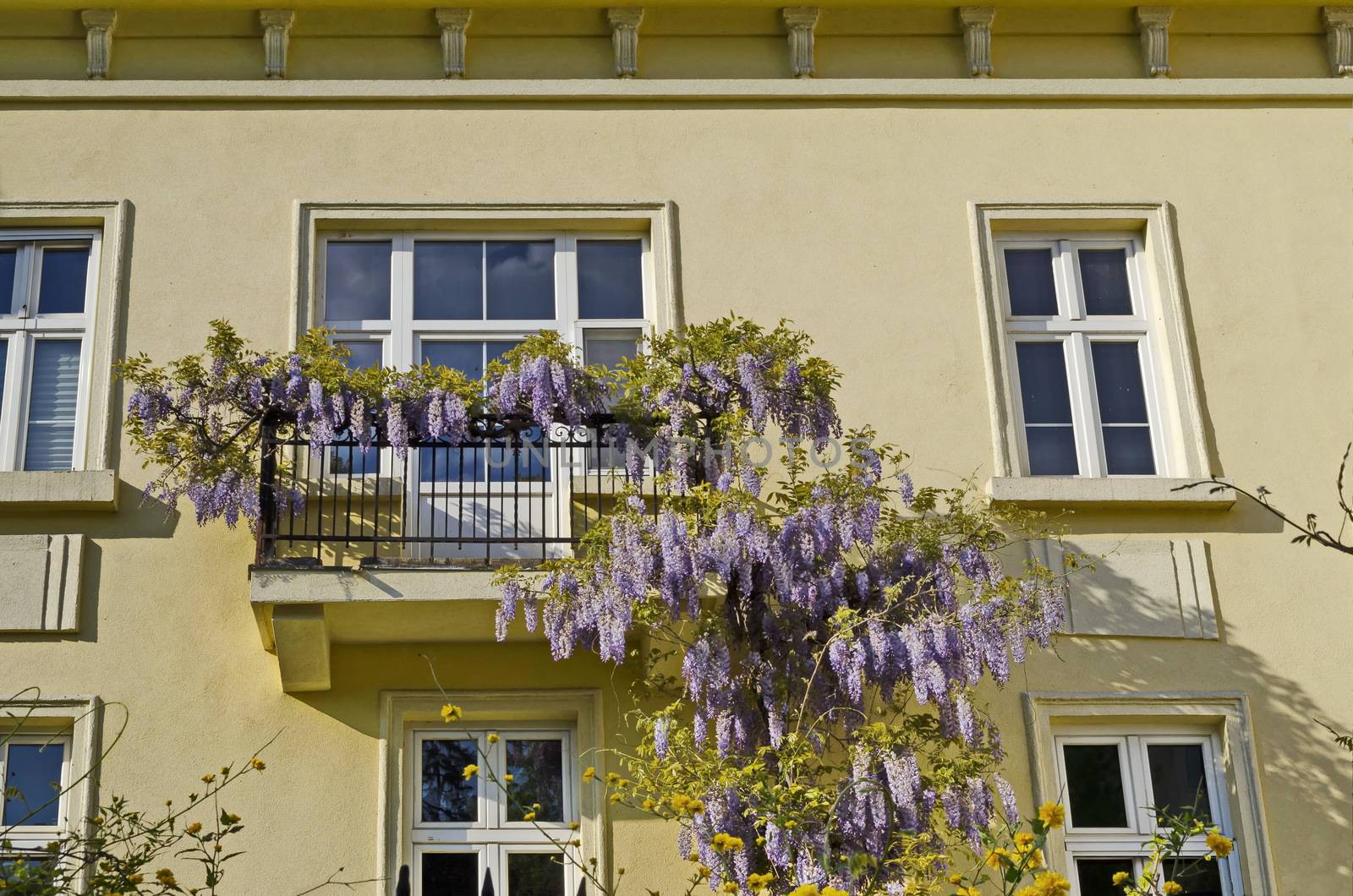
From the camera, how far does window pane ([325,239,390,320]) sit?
1003 cm

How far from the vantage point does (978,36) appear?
35.2 feet

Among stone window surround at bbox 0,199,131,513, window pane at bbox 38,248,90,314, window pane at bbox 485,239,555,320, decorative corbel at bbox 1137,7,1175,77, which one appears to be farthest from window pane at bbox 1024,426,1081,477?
window pane at bbox 38,248,90,314

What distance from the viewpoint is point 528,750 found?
918 centimetres

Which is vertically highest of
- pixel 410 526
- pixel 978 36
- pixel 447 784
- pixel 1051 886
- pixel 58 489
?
pixel 978 36

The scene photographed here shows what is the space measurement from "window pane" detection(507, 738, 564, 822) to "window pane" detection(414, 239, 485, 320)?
7.78 ft

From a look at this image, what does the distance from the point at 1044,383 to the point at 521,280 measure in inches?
115

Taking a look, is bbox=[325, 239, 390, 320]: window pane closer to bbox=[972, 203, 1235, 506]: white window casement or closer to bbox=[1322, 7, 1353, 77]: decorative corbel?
bbox=[972, 203, 1235, 506]: white window casement

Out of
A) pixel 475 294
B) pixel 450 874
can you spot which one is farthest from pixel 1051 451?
pixel 450 874

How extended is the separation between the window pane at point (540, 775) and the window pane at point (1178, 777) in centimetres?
291

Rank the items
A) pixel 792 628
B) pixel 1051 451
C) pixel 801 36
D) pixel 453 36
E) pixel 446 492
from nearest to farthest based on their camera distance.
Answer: pixel 792 628
pixel 446 492
pixel 1051 451
pixel 453 36
pixel 801 36

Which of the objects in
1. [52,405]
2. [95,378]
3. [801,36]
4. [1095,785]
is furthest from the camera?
[801,36]

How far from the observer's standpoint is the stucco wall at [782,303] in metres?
8.92

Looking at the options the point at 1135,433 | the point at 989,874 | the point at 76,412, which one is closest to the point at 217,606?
the point at 76,412

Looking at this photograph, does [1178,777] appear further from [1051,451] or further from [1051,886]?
[1051,886]
